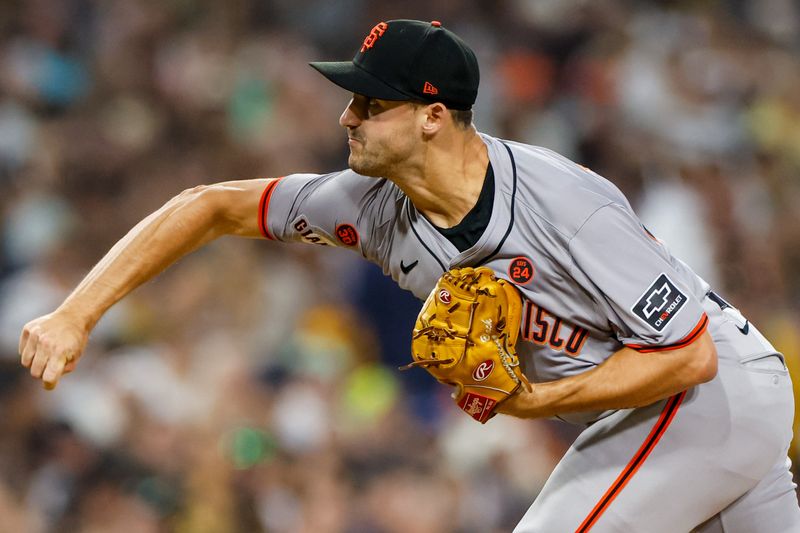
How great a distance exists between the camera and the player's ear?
2.70 m

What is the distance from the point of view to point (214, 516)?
4.87 m

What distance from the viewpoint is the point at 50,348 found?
247cm

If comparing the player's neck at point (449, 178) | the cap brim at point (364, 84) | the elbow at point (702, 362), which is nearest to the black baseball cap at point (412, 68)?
the cap brim at point (364, 84)

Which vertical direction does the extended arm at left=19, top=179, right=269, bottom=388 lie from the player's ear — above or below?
below

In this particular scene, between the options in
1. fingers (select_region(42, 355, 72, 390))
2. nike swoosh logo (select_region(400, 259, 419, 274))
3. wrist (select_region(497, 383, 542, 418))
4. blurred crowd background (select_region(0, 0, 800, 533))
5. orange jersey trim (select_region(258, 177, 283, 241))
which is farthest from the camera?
blurred crowd background (select_region(0, 0, 800, 533))

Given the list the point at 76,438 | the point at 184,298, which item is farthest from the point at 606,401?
the point at 184,298

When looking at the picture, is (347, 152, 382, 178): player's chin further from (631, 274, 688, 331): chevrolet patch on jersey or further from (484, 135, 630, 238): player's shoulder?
(631, 274, 688, 331): chevrolet patch on jersey

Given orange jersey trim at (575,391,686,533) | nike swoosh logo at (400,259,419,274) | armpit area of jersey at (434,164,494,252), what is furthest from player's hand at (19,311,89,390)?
orange jersey trim at (575,391,686,533)

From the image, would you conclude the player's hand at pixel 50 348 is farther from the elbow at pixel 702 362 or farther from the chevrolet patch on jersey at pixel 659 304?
the elbow at pixel 702 362

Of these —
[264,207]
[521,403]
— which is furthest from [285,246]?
[521,403]

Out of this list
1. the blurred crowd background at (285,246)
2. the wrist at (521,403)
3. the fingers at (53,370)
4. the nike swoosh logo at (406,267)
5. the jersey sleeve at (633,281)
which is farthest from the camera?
the blurred crowd background at (285,246)

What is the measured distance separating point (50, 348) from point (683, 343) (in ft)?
4.75

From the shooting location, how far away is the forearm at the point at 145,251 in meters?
2.68

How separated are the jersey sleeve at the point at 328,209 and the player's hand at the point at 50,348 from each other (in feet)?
2.15
